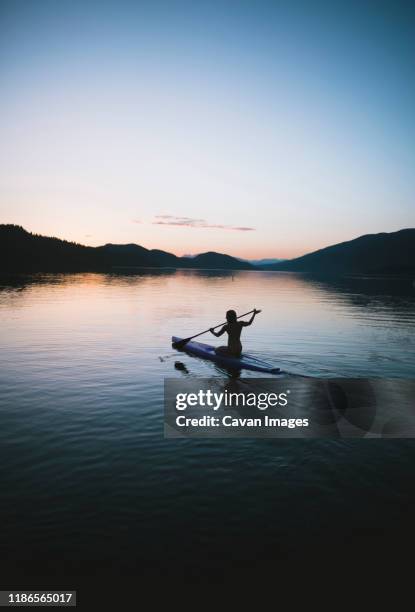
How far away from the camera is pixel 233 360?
1817cm

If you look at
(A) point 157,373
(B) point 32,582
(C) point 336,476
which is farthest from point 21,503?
(A) point 157,373

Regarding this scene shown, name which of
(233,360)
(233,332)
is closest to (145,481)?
(233,360)

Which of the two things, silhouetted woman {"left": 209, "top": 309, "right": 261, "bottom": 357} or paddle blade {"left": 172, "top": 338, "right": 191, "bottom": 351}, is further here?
paddle blade {"left": 172, "top": 338, "right": 191, "bottom": 351}

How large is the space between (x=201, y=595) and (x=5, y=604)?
2.71 m

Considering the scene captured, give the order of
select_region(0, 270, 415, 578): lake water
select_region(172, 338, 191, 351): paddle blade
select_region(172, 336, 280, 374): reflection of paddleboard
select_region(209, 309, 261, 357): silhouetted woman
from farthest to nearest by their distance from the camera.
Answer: select_region(172, 338, 191, 351): paddle blade, select_region(209, 309, 261, 357): silhouetted woman, select_region(172, 336, 280, 374): reflection of paddleboard, select_region(0, 270, 415, 578): lake water

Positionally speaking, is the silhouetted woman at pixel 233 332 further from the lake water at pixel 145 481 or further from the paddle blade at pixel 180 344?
the paddle blade at pixel 180 344

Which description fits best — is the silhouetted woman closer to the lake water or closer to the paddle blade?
the lake water

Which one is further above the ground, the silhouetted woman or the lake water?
the silhouetted woman

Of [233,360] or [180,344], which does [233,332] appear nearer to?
[233,360]

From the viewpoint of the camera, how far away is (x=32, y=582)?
5469 millimetres

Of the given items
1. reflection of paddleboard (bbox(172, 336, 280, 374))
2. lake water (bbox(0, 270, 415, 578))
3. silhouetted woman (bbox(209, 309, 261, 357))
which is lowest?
lake water (bbox(0, 270, 415, 578))

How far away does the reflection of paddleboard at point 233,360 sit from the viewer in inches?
659

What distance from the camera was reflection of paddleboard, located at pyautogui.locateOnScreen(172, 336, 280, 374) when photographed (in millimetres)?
16730

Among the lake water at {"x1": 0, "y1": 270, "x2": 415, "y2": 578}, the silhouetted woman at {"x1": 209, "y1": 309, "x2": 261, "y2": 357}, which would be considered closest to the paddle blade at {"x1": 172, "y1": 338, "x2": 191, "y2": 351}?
the silhouetted woman at {"x1": 209, "y1": 309, "x2": 261, "y2": 357}
